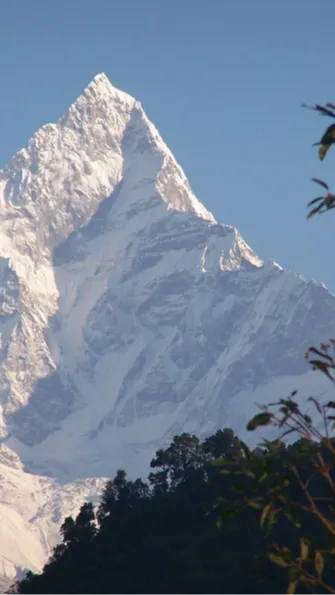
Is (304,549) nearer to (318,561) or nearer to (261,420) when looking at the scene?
(318,561)

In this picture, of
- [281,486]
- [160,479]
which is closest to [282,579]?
[160,479]

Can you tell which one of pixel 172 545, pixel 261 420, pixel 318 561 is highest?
pixel 172 545

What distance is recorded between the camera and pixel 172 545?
7988 centimetres

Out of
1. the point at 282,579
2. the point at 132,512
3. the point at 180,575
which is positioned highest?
the point at 132,512

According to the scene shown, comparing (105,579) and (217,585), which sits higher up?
(105,579)

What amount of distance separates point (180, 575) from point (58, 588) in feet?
39.8

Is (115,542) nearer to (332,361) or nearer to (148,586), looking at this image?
(148,586)

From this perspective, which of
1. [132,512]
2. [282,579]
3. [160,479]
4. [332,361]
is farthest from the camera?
[160,479]

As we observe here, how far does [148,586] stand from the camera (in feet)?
240

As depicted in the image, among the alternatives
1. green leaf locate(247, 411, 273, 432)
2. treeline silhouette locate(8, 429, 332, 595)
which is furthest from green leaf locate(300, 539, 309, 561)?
treeline silhouette locate(8, 429, 332, 595)

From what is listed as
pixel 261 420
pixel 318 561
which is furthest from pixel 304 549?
pixel 261 420

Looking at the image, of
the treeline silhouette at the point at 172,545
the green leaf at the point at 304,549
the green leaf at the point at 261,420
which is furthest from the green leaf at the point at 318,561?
the treeline silhouette at the point at 172,545

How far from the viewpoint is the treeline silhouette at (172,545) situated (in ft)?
225

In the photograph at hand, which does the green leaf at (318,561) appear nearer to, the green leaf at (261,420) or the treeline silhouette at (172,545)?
the green leaf at (261,420)
